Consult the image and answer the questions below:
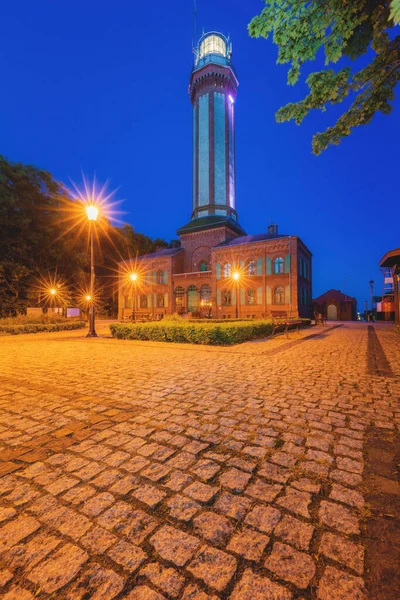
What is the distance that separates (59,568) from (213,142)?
43828 mm

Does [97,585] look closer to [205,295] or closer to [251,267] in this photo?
[251,267]

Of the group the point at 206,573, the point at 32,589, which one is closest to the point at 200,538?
the point at 206,573

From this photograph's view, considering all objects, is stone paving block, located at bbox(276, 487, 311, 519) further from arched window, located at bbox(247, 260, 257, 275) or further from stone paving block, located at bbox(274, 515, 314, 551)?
arched window, located at bbox(247, 260, 257, 275)

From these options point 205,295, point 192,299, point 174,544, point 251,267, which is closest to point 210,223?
point 205,295

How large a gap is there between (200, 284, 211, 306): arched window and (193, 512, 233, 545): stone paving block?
3197 centimetres

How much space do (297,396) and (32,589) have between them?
372 cm

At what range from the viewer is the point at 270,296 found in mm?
29078

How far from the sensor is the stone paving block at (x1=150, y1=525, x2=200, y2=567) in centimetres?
150

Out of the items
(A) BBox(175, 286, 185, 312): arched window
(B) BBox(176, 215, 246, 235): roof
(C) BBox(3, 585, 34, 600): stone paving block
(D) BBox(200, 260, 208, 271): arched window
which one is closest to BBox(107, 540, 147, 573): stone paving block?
(C) BBox(3, 585, 34, 600): stone paving block

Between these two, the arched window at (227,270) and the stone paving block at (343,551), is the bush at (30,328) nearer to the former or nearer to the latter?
the stone paving block at (343,551)

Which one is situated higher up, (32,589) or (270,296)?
Answer: (270,296)

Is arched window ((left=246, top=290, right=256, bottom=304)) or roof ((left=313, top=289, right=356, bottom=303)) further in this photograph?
roof ((left=313, top=289, right=356, bottom=303))

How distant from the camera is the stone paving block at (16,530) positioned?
1610 mm

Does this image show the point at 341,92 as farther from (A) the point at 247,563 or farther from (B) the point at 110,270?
(B) the point at 110,270
